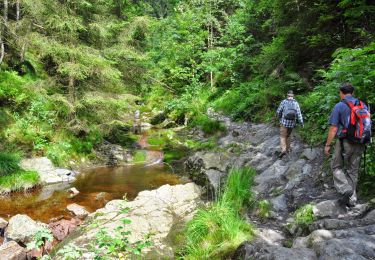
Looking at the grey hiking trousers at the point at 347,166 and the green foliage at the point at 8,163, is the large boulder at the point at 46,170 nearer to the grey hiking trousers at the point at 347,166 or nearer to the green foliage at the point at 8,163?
the green foliage at the point at 8,163

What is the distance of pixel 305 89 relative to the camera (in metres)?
12.2

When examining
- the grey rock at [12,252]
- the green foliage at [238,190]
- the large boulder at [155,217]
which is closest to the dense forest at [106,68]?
the green foliage at [238,190]

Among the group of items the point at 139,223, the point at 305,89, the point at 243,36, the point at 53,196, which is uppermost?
the point at 243,36

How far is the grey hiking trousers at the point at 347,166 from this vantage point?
5.32m

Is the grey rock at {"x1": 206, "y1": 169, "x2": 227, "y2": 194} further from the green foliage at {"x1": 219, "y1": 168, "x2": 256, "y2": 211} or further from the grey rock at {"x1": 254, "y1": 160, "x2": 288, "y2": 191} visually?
the green foliage at {"x1": 219, "y1": 168, "x2": 256, "y2": 211}

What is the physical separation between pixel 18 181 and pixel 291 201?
8148mm

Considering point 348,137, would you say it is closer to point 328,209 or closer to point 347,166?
point 347,166

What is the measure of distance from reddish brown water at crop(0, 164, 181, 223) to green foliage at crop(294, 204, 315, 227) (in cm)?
555

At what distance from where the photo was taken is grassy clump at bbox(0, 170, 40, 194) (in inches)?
388

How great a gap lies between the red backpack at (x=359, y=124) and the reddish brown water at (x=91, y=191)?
6.66 metres

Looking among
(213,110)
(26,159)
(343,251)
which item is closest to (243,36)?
(213,110)

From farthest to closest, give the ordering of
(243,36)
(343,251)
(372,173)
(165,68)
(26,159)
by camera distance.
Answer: (165,68) < (243,36) < (26,159) < (372,173) < (343,251)

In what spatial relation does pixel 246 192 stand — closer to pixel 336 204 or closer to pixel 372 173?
pixel 336 204

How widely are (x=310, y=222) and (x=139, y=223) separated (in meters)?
3.46
